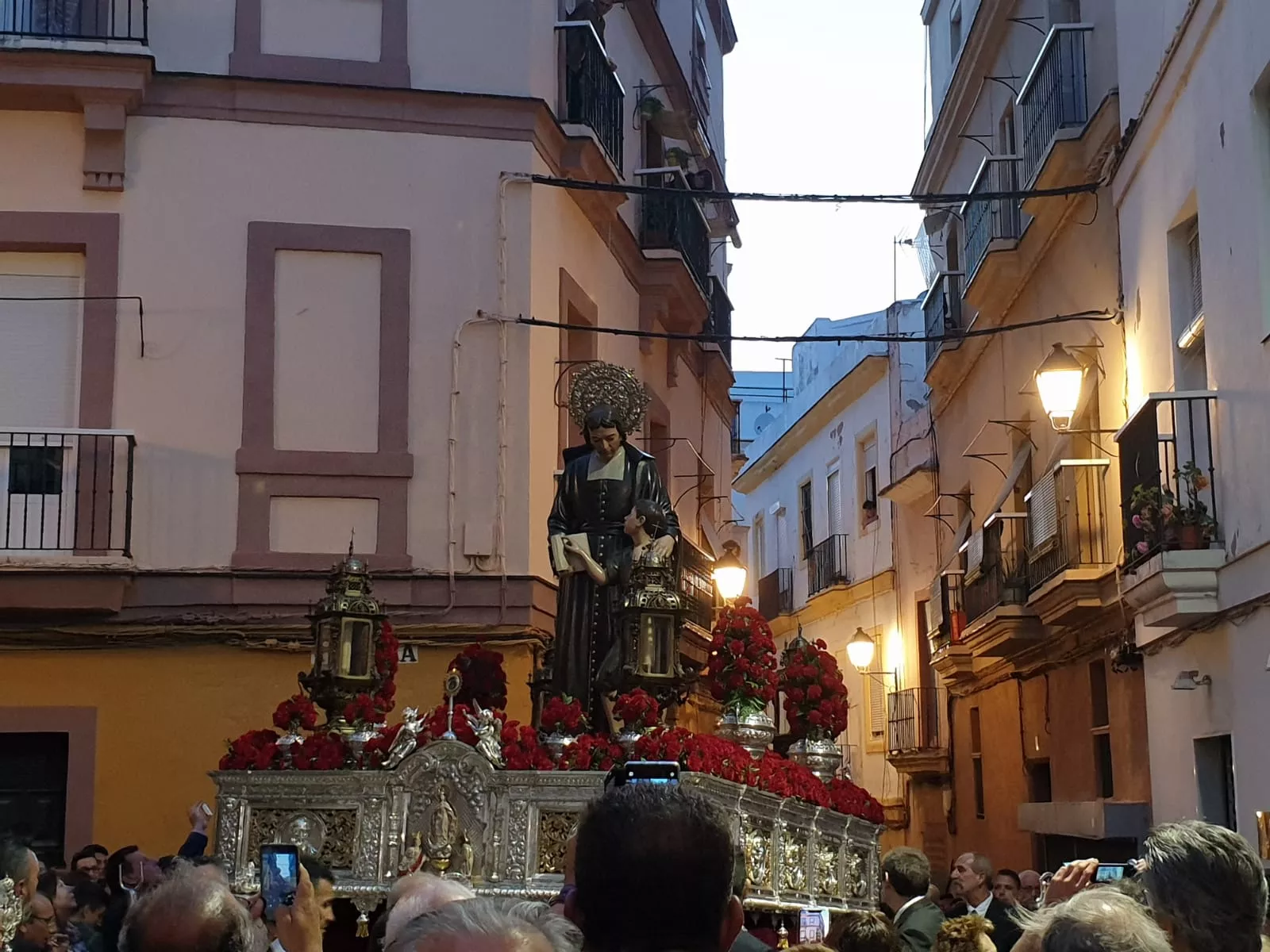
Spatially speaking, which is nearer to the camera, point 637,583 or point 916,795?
point 637,583

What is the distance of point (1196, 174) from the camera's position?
10.9m

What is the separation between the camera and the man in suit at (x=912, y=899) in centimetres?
706

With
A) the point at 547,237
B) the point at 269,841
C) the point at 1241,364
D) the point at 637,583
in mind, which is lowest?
the point at 269,841

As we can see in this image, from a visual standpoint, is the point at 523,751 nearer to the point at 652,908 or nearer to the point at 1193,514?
the point at 1193,514

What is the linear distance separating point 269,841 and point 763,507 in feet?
82.3

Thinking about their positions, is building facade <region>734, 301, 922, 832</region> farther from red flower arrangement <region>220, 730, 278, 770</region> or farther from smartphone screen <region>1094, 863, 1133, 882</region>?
smartphone screen <region>1094, 863, 1133, 882</region>

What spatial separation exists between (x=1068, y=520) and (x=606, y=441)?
5521 mm

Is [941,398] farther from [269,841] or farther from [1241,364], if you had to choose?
[269,841]

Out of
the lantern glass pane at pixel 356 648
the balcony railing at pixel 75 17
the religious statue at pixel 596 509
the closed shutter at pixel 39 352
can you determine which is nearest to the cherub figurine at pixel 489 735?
the religious statue at pixel 596 509

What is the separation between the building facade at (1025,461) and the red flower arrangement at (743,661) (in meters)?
3.89

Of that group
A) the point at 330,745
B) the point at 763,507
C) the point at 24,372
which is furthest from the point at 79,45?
the point at 763,507

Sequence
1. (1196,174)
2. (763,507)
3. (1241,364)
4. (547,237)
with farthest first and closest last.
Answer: (763,507)
(547,237)
(1196,174)
(1241,364)

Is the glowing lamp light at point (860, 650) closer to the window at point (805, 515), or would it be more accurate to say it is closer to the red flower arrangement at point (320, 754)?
the window at point (805, 515)

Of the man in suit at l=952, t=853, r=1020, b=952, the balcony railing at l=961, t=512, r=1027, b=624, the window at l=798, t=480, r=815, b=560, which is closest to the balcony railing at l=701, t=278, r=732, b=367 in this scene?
the balcony railing at l=961, t=512, r=1027, b=624
